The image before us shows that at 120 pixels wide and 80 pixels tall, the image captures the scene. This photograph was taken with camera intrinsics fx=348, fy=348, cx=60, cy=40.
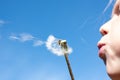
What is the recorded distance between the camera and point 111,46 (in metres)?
3.21

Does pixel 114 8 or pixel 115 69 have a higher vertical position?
pixel 114 8

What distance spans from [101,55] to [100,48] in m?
0.09

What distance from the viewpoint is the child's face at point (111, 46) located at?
122 inches

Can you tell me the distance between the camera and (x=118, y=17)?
3.55 m

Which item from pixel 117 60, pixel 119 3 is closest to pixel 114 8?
pixel 119 3

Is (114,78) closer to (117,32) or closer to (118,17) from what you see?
(117,32)

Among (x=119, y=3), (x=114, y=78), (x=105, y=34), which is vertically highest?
(x=119, y=3)

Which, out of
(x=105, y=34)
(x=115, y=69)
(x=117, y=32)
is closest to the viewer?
(x=115, y=69)

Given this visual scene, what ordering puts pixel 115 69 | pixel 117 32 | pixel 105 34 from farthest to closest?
pixel 105 34 < pixel 117 32 < pixel 115 69

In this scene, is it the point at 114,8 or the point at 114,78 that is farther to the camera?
the point at 114,8

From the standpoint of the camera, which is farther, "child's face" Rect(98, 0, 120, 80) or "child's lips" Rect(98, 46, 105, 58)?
"child's lips" Rect(98, 46, 105, 58)

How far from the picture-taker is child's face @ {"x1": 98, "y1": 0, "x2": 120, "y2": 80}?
3.09 metres

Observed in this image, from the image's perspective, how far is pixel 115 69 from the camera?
3066 mm

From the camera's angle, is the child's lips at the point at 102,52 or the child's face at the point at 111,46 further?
the child's lips at the point at 102,52
